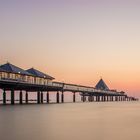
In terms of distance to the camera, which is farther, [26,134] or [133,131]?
[133,131]

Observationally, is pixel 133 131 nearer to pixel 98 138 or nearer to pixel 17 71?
pixel 98 138

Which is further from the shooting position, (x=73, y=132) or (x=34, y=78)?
(x=34, y=78)

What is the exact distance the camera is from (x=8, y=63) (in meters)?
93.7

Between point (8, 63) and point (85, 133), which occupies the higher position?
point (8, 63)

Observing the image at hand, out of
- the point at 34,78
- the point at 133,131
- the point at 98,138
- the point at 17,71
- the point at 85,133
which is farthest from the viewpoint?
the point at 34,78

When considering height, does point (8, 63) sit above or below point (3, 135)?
above

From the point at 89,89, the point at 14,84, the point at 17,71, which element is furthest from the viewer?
the point at 89,89

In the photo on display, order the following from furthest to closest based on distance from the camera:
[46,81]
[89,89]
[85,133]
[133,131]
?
[89,89] < [46,81] < [133,131] < [85,133]

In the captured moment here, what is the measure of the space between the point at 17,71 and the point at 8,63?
3106 mm

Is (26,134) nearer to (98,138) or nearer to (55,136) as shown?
(55,136)

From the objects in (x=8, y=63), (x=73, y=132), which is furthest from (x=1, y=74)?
(x=73, y=132)

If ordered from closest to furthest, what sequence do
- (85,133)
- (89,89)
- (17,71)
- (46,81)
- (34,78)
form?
(85,133) → (17,71) → (34,78) → (46,81) → (89,89)

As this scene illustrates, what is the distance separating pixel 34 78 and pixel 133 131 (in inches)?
2961

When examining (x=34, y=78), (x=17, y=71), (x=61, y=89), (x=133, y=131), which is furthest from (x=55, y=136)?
(x=61, y=89)
